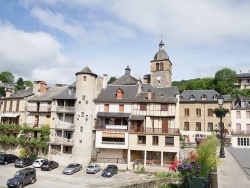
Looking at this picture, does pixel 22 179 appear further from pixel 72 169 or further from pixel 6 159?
pixel 6 159

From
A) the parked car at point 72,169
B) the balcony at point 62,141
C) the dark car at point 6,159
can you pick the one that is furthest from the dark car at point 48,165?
the dark car at point 6,159

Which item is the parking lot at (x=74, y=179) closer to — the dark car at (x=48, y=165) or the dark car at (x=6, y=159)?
the dark car at (x=48, y=165)

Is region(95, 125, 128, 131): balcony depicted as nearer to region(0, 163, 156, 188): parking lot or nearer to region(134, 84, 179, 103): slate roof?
region(134, 84, 179, 103): slate roof

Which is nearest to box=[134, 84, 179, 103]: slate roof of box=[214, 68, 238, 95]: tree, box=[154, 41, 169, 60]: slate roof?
box=[154, 41, 169, 60]: slate roof

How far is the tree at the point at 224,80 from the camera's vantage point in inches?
2916

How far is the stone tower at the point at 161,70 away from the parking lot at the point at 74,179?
32.2m

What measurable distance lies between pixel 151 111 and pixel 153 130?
2.85 m

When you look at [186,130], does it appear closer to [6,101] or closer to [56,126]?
[56,126]

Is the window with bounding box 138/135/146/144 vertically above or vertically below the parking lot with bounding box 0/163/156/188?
above

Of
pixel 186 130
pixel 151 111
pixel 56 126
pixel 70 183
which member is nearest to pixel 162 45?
pixel 186 130

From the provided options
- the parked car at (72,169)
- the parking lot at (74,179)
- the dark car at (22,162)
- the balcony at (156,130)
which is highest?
the balcony at (156,130)

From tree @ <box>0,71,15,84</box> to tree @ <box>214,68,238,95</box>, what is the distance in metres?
85.5

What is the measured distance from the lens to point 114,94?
40688 millimetres

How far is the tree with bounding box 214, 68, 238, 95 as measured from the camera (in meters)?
74.1
